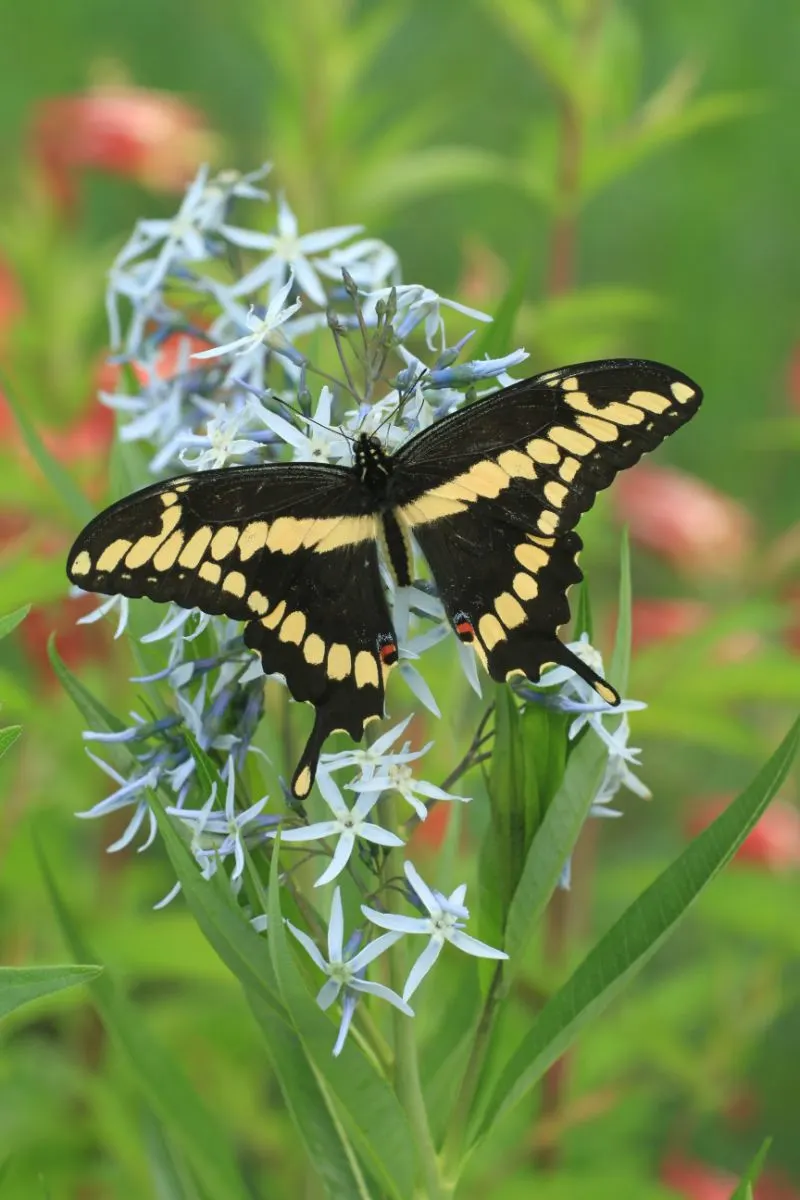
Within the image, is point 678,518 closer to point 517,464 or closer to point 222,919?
point 517,464

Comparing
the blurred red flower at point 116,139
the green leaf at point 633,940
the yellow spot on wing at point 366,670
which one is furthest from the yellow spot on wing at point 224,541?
the blurred red flower at point 116,139

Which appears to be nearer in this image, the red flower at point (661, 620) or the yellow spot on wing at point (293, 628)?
the yellow spot on wing at point (293, 628)

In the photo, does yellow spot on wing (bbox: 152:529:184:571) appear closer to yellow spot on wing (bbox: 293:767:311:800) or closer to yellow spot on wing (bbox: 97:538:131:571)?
yellow spot on wing (bbox: 97:538:131:571)

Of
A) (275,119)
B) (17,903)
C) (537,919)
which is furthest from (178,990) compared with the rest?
(537,919)

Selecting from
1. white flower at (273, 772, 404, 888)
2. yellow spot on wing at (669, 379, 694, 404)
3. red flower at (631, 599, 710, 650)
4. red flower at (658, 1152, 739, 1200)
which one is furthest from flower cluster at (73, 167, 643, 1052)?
red flower at (658, 1152, 739, 1200)

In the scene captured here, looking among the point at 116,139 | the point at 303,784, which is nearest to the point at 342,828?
the point at 303,784

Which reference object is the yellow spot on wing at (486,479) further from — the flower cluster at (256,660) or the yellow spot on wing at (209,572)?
the yellow spot on wing at (209,572)

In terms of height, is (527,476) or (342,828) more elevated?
(527,476)
